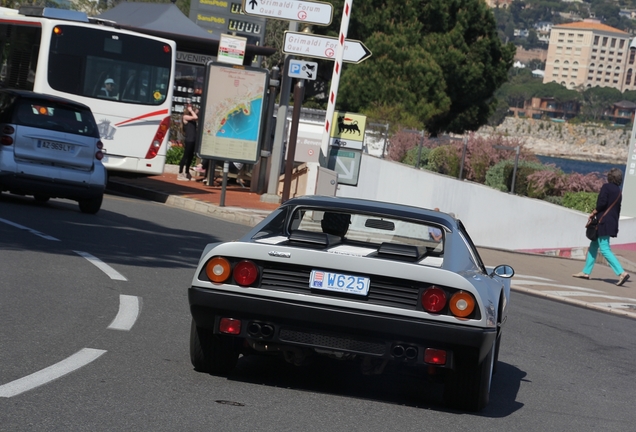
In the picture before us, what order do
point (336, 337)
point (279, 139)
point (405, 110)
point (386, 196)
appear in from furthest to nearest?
point (405, 110)
point (386, 196)
point (279, 139)
point (336, 337)

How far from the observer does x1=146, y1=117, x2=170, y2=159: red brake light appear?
22.5 metres

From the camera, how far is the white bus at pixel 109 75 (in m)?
21.9

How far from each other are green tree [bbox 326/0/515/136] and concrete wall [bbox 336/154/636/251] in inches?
803

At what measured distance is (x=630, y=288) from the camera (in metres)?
18.1

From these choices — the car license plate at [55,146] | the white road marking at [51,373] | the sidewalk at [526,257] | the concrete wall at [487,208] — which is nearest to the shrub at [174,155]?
the sidewalk at [526,257]

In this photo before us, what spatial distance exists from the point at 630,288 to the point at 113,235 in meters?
8.53

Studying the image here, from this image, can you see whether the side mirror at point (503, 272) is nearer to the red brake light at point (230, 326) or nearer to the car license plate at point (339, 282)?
the car license plate at point (339, 282)

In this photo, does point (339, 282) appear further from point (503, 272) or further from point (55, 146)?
point (55, 146)

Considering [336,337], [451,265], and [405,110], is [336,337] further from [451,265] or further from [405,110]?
[405,110]

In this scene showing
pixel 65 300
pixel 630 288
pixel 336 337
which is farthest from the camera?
pixel 630 288

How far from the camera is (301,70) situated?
21188mm

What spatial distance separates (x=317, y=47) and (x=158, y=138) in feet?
13.0

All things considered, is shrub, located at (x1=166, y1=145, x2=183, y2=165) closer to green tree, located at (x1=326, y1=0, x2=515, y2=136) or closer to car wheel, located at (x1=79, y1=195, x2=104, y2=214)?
car wheel, located at (x1=79, y1=195, x2=104, y2=214)

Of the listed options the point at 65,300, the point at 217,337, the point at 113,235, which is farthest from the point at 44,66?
the point at 217,337
